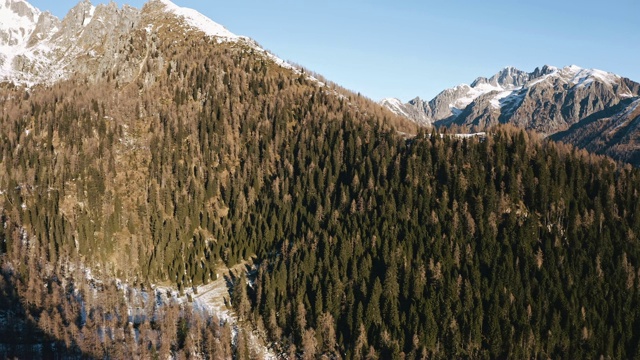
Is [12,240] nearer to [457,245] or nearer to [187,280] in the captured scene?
[187,280]

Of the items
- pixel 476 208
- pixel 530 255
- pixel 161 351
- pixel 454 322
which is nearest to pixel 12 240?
pixel 161 351

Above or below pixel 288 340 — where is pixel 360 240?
above

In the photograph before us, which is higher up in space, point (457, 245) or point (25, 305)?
point (457, 245)

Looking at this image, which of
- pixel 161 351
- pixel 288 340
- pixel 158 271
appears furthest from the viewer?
pixel 158 271

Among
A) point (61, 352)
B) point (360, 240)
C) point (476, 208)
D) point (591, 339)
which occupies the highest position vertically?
point (476, 208)

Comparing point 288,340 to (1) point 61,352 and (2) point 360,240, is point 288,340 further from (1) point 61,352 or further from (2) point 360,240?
(1) point 61,352

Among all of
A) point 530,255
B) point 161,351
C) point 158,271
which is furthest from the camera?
point 158,271

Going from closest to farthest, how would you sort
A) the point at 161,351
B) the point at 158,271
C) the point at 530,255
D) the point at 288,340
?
the point at 161,351, the point at 288,340, the point at 530,255, the point at 158,271

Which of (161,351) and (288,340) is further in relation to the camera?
(288,340)

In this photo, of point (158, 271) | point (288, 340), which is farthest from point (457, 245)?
point (158, 271)
